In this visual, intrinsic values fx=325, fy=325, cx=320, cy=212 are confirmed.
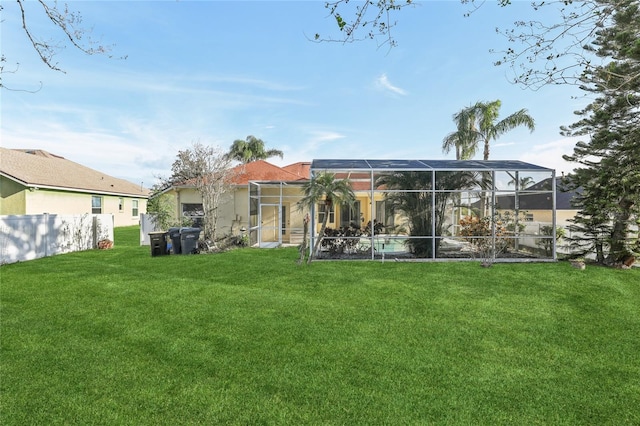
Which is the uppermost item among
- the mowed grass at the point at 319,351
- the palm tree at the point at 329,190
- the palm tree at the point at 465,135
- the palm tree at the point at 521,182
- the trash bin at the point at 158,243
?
the palm tree at the point at 465,135

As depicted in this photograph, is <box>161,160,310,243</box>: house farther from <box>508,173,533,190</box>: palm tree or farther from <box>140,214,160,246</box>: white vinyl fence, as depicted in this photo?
<box>508,173,533,190</box>: palm tree

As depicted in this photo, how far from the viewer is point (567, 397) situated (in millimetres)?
3344

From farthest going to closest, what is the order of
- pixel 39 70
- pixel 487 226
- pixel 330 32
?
pixel 487 226
pixel 39 70
pixel 330 32

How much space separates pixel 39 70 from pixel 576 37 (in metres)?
7.64

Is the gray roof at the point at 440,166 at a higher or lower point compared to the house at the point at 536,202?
higher

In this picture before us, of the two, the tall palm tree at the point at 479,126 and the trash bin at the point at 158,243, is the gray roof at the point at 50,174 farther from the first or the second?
the tall palm tree at the point at 479,126

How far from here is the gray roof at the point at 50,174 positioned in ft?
58.9

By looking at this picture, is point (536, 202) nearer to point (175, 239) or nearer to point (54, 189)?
point (175, 239)

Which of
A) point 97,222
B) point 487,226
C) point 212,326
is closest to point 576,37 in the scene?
point 212,326

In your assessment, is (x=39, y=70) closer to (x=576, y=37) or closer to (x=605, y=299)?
(x=576, y=37)

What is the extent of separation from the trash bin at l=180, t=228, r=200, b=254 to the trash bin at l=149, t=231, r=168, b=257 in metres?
0.63

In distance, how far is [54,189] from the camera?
755 inches

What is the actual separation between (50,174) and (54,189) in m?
2.06

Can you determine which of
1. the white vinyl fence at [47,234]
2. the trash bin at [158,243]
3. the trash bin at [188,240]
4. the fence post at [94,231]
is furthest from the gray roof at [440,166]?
the fence post at [94,231]
